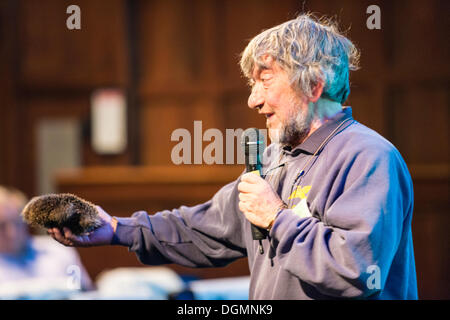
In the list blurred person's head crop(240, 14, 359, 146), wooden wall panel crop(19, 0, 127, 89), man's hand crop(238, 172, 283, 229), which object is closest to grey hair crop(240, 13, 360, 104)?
blurred person's head crop(240, 14, 359, 146)

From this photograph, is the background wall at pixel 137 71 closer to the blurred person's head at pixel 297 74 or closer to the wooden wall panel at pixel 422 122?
the wooden wall panel at pixel 422 122

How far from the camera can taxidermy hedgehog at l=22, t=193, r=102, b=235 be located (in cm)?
162

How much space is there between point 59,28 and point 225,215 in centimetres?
403

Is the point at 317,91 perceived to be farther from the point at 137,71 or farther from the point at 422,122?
the point at 137,71

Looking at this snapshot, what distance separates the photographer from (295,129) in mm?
1569

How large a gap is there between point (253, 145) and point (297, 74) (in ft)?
0.71

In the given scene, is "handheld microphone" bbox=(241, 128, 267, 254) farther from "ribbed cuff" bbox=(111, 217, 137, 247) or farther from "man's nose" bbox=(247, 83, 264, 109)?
"ribbed cuff" bbox=(111, 217, 137, 247)

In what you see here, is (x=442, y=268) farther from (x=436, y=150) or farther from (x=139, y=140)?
(x=139, y=140)

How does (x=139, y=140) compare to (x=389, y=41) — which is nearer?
(x=389, y=41)

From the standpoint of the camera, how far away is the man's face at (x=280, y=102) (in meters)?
1.55

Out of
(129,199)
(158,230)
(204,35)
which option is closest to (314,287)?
(158,230)

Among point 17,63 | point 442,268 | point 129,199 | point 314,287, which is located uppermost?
point 17,63

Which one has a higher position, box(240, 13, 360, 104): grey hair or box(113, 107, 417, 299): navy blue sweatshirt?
box(240, 13, 360, 104): grey hair
